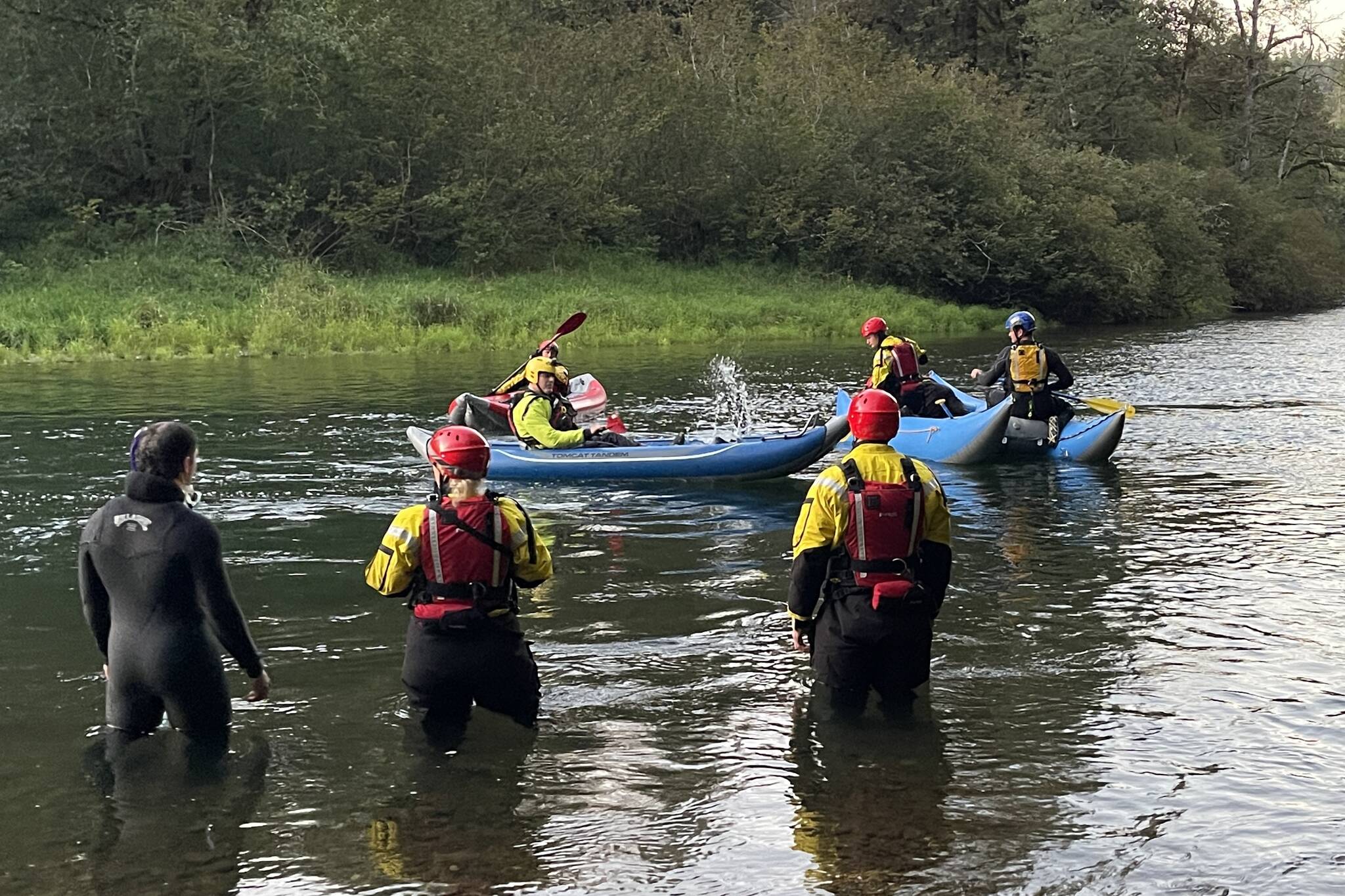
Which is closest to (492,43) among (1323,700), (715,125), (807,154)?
(715,125)

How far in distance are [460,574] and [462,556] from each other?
0.07 metres

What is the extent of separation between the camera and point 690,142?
44.3 m

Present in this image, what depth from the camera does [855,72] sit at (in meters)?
47.2

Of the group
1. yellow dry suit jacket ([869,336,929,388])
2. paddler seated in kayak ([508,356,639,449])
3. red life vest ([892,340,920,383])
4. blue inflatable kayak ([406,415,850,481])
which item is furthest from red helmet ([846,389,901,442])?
red life vest ([892,340,920,383])

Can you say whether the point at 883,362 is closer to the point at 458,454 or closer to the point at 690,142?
the point at 458,454

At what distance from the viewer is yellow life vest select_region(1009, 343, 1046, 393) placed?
15.6 meters

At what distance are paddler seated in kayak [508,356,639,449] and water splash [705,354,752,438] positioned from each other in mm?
1388

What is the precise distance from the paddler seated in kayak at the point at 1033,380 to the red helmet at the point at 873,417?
30.7 feet

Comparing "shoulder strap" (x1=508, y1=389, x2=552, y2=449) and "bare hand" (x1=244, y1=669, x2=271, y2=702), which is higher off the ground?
"shoulder strap" (x1=508, y1=389, x2=552, y2=449)

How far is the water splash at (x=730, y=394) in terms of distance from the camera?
18031 mm

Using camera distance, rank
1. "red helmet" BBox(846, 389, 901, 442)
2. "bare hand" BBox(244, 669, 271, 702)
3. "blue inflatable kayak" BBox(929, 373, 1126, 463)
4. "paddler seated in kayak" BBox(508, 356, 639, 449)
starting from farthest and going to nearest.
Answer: "blue inflatable kayak" BBox(929, 373, 1126, 463) < "paddler seated in kayak" BBox(508, 356, 639, 449) < "red helmet" BBox(846, 389, 901, 442) < "bare hand" BBox(244, 669, 271, 702)

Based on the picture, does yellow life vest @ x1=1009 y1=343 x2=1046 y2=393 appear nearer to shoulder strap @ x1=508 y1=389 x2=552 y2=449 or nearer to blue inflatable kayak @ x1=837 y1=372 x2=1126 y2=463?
blue inflatable kayak @ x1=837 y1=372 x2=1126 y2=463

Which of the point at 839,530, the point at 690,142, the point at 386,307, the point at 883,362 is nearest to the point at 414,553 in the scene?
the point at 839,530

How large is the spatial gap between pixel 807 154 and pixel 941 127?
4.19 m
